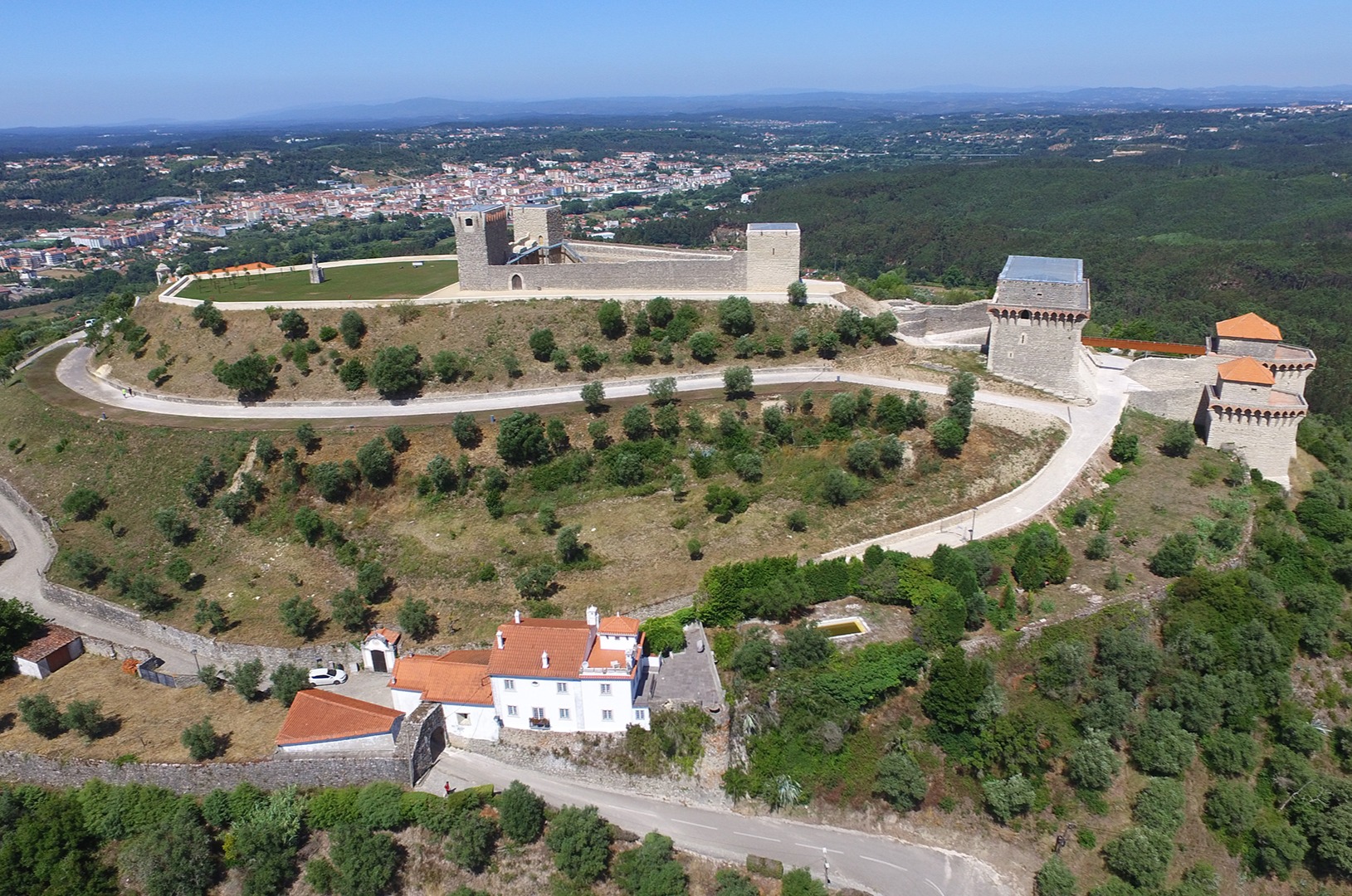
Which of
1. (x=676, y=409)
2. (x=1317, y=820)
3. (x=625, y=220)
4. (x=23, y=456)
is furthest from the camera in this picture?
(x=625, y=220)

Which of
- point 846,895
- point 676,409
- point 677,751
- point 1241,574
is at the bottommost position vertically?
point 846,895

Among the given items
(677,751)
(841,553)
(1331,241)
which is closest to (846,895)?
(677,751)

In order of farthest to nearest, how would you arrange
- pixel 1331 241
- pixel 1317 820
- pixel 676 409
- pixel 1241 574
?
pixel 1331 241
pixel 676 409
pixel 1241 574
pixel 1317 820

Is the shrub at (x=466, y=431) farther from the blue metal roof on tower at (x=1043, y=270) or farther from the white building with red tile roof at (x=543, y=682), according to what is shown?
the blue metal roof on tower at (x=1043, y=270)

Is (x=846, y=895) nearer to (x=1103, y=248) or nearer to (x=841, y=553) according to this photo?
(x=841, y=553)

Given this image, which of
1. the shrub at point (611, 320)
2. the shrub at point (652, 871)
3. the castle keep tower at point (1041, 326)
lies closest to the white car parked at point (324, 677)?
the shrub at point (652, 871)

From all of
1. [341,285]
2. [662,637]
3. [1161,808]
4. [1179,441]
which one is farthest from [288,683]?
[1179,441]
